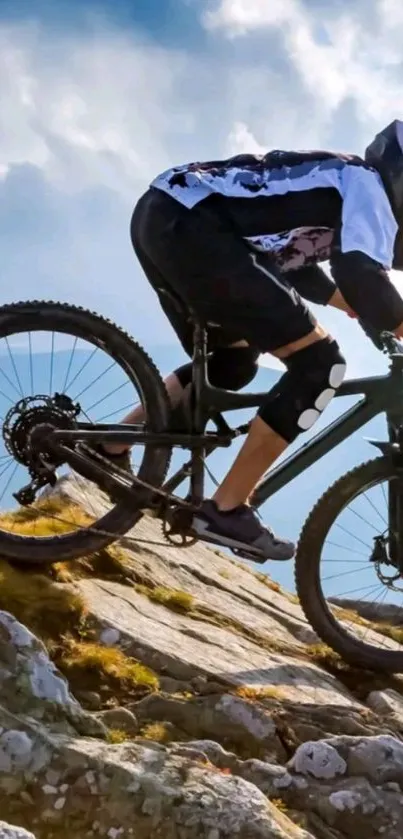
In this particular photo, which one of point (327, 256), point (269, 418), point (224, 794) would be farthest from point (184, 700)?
point (327, 256)

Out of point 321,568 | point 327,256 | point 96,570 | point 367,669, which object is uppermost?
point 327,256

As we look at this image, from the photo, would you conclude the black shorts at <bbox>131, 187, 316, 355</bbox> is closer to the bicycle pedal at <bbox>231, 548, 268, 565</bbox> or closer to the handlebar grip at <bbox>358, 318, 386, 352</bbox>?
the handlebar grip at <bbox>358, 318, 386, 352</bbox>

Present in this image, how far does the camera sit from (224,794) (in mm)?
3904

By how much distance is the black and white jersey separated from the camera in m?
5.52

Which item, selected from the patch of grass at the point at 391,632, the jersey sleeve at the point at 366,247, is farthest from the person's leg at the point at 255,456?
the patch of grass at the point at 391,632

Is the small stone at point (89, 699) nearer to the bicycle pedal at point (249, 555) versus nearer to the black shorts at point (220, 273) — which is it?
the bicycle pedal at point (249, 555)

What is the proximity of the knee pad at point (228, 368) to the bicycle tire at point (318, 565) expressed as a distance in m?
1.06

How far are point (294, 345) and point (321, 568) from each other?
69.7 inches

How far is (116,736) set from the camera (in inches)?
173

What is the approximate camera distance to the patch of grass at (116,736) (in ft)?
14.3

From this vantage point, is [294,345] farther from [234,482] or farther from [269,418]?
[234,482]

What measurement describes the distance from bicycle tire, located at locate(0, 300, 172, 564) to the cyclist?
0.50 metres

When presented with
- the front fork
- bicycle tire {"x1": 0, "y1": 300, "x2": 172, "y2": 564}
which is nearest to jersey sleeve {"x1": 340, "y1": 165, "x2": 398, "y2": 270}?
the front fork

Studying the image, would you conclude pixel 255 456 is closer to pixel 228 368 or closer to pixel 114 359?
pixel 228 368
